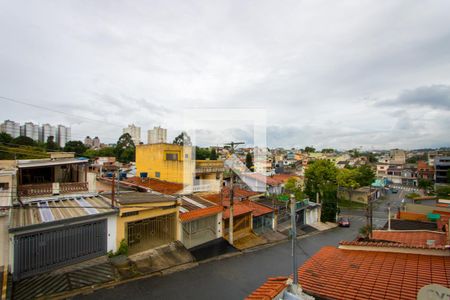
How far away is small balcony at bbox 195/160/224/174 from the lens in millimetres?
21344

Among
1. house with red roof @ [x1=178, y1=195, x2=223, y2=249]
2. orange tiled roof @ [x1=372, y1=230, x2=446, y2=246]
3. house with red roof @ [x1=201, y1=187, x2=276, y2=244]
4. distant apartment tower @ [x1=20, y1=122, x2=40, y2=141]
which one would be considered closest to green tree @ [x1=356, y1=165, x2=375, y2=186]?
house with red roof @ [x1=201, y1=187, x2=276, y2=244]

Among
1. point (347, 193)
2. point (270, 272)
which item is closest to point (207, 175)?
point (270, 272)

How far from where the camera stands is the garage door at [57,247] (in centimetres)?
703

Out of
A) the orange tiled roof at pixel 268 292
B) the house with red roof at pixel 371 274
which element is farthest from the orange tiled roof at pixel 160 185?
the orange tiled roof at pixel 268 292

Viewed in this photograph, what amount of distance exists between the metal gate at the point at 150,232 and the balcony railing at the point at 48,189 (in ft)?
11.7

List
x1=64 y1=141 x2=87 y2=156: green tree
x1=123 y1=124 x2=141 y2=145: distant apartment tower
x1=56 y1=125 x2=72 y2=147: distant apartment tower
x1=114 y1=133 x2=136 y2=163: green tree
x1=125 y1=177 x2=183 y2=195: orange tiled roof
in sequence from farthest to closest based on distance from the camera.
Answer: x1=123 y1=124 x2=141 y2=145: distant apartment tower → x1=114 y1=133 x2=136 y2=163: green tree → x1=56 y1=125 x2=72 y2=147: distant apartment tower → x1=64 y1=141 x2=87 y2=156: green tree → x1=125 y1=177 x2=183 y2=195: orange tiled roof

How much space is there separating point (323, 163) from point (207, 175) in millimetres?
17527

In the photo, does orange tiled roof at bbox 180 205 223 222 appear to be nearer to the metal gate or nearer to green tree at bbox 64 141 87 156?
the metal gate

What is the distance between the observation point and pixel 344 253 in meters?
7.73

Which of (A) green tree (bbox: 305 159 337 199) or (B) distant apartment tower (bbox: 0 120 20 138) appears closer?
(A) green tree (bbox: 305 159 337 199)

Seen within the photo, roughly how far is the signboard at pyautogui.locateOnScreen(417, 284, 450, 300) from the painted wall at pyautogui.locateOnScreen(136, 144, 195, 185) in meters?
16.4

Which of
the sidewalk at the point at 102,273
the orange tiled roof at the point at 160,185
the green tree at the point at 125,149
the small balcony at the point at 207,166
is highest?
the green tree at the point at 125,149

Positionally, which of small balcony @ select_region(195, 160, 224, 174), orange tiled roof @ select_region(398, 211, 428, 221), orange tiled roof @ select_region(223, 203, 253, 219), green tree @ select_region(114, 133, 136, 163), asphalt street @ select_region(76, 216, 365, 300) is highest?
green tree @ select_region(114, 133, 136, 163)

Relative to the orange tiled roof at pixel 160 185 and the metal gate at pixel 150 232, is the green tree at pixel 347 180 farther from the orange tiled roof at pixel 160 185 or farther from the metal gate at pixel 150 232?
the metal gate at pixel 150 232
